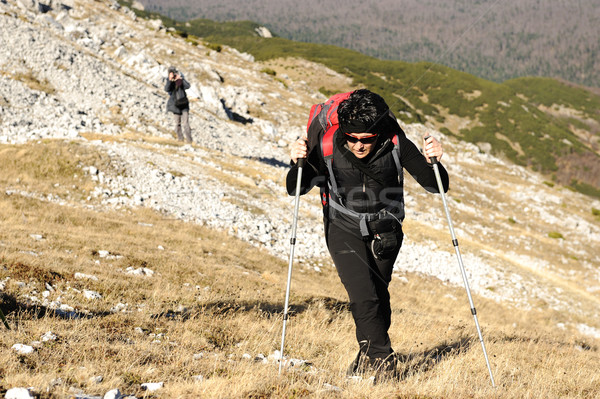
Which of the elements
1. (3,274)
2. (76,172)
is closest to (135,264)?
(3,274)

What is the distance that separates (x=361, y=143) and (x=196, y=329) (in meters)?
3.69

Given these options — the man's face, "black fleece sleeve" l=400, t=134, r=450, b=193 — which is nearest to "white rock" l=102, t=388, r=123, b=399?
the man's face

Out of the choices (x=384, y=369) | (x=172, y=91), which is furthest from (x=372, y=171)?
(x=172, y=91)

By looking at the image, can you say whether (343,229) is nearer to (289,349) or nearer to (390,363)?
(390,363)

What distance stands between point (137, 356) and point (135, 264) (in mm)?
5775

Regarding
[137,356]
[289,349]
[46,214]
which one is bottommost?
[46,214]

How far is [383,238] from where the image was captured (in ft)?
16.2

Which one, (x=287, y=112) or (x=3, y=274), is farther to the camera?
(x=287, y=112)

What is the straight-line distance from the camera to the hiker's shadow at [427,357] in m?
5.49

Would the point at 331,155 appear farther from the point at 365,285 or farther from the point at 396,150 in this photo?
the point at 365,285

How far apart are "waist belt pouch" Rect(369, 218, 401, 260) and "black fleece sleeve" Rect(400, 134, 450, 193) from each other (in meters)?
0.61

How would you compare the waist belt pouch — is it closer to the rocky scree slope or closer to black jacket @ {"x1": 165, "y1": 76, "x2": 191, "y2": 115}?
the rocky scree slope

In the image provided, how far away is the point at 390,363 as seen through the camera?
481 cm

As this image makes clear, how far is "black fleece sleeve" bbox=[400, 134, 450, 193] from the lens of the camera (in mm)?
4934
